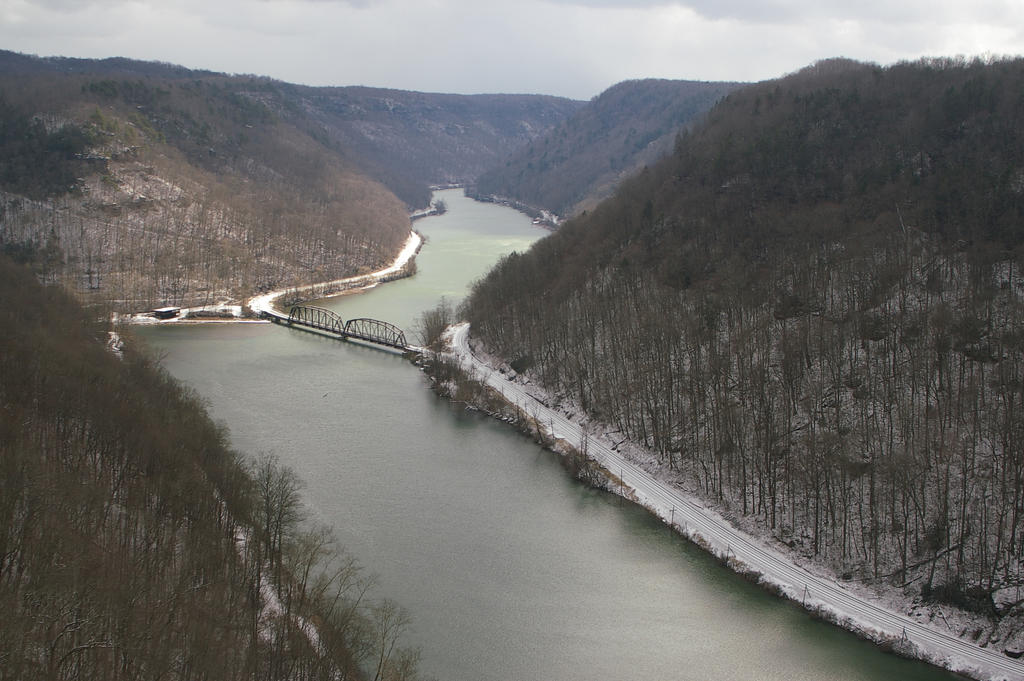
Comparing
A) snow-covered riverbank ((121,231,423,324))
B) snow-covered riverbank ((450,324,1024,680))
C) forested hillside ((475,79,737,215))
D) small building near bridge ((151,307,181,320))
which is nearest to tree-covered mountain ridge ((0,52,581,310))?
snow-covered riverbank ((121,231,423,324))

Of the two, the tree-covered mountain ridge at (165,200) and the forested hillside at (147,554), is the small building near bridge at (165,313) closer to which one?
the tree-covered mountain ridge at (165,200)

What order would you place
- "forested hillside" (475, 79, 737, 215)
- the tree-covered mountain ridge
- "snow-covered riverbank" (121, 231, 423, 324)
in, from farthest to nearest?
"forested hillside" (475, 79, 737, 215) → the tree-covered mountain ridge → "snow-covered riverbank" (121, 231, 423, 324)

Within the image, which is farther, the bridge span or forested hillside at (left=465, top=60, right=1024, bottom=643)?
the bridge span

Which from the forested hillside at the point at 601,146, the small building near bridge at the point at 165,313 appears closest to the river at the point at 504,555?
the small building near bridge at the point at 165,313

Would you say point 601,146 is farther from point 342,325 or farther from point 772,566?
point 772,566

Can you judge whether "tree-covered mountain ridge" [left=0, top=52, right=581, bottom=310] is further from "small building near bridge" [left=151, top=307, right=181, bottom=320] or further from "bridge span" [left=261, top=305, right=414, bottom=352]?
"bridge span" [left=261, top=305, right=414, bottom=352]

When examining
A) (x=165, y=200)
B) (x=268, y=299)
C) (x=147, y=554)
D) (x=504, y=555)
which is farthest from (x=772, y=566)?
(x=165, y=200)

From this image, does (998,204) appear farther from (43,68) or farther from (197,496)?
(43,68)
